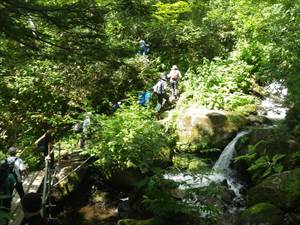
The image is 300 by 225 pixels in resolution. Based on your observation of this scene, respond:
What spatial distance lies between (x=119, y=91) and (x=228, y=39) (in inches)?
303

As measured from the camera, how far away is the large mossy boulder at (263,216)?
7.50 m

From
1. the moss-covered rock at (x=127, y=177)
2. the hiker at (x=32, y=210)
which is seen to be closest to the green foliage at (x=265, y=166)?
the moss-covered rock at (x=127, y=177)

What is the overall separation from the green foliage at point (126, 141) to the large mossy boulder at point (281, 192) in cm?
282

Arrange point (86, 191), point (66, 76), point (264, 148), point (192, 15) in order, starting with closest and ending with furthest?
point (264, 148)
point (86, 191)
point (66, 76)
point (192, 15)

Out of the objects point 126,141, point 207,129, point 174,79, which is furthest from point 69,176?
point 174,79

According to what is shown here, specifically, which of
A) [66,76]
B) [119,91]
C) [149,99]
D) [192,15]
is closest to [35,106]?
[66,76]

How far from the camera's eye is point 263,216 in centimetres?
755

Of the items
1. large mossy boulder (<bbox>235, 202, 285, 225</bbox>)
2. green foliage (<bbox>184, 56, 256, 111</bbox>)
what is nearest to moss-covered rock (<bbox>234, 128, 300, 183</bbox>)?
large mossy boulder (<bbox>235, 202, 285, 225</bbox>)

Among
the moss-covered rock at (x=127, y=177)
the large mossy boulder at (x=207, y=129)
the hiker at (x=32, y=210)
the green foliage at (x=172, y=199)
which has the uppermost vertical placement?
the hiker at (x=32, y=210)

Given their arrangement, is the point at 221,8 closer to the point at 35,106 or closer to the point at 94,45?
the point at 35,106

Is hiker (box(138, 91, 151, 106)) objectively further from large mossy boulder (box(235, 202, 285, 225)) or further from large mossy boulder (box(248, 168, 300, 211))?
large mossy boulder (box(235, 202, 285, 225))

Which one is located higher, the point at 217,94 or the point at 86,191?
the point at 217,94

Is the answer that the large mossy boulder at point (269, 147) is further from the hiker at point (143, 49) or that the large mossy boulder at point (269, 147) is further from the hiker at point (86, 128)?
the hiker at point (143, 49)

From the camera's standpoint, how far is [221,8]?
872 inches
